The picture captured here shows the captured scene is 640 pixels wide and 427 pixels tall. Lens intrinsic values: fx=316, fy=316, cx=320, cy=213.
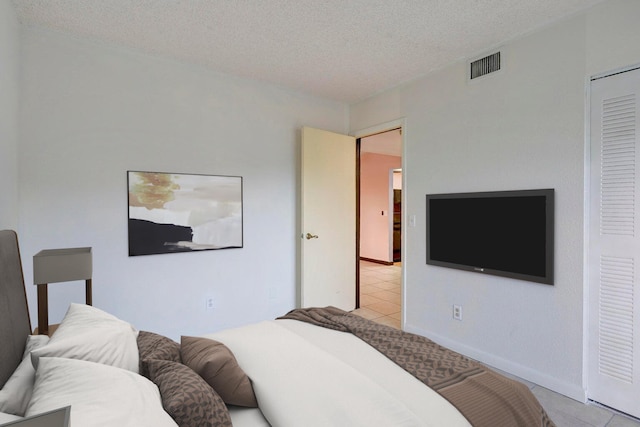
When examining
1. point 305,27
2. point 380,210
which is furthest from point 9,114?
point 380,210

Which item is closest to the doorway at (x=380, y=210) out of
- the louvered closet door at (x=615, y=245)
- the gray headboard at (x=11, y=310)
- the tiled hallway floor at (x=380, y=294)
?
the tiled hallway floor at (x=380, y=294)

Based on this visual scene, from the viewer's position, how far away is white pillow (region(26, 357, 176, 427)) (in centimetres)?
73

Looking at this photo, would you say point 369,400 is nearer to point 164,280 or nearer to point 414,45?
point 164,280

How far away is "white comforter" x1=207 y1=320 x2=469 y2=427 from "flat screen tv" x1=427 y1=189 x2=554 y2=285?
155cm

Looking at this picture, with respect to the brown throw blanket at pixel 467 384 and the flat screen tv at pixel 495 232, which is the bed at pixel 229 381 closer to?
the brown throw blanket at pixel 467 384

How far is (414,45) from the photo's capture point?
8.42 ft

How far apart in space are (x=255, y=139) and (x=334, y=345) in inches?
92.9

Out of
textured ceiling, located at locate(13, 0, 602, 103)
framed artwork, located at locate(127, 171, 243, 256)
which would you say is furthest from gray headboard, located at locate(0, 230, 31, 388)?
textured ceiling, located at locate(13, 0, 602, 103)

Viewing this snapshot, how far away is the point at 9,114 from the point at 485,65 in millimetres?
3419

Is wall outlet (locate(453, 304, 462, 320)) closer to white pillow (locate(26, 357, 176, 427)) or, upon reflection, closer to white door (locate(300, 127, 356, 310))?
white door (locate(300, 127, 356, 310))

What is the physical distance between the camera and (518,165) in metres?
2.46

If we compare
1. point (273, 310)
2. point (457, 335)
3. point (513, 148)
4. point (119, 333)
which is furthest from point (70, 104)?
point (457, 335)

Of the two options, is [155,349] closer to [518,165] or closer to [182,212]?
[182,212]

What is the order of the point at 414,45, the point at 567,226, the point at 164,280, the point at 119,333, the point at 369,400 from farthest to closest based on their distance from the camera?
the point at 164,280
the point at 414,45
the point at 567,226
the point at 119,333
the point at 369,400
